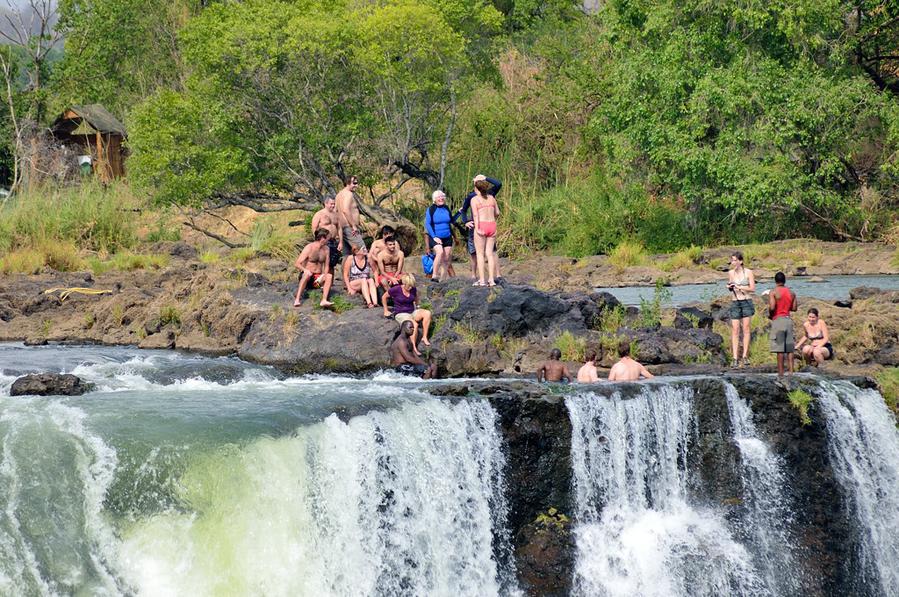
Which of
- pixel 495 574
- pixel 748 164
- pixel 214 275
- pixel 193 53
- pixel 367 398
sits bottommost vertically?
pixel 495 574

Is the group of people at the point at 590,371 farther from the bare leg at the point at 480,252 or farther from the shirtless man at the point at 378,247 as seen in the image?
the shirtless man at the point at 378,247

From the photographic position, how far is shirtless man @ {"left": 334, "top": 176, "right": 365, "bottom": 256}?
19.0m

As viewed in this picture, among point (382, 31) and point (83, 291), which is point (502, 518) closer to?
point (83, 291)

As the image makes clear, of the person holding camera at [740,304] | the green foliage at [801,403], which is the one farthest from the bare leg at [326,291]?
the green foliage at [801,403]

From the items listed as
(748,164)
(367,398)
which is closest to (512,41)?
(748,164)

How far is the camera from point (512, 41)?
4191cm

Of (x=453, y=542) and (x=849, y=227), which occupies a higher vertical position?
(x=849, y=227)

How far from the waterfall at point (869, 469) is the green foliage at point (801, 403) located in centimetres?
25

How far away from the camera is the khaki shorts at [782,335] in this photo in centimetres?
1563

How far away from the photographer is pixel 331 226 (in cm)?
1889

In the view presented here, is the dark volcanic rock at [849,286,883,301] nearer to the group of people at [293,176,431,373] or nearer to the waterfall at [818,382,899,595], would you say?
the waterfall at [818,382,899,595]

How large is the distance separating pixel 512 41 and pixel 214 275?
913 inches

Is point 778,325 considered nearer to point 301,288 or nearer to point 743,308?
point 743,308

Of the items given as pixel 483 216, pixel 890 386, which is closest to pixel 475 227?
pixel 483 216
